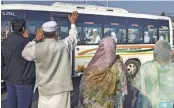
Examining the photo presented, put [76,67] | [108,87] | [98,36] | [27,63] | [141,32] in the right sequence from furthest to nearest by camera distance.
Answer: [141,32]
[98,36]
[76,67]
[27,63]
[108,87]

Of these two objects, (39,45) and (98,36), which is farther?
(98,36)

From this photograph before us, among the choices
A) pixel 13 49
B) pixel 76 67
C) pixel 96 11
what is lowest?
pixel 76 67

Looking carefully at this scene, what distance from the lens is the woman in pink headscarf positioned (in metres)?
4.02

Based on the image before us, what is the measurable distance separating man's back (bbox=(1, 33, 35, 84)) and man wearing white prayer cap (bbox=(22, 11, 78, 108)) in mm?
587

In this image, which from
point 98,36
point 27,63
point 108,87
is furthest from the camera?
point 98,36

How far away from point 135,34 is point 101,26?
1979mm

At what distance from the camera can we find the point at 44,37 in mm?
4285

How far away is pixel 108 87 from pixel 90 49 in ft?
26.4

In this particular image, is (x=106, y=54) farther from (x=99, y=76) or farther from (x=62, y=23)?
(x=62, y=23)

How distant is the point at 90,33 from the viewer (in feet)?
40.6

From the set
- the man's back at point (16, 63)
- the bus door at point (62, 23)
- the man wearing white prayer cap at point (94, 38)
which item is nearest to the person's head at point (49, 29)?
the man's back at point (16, 63)

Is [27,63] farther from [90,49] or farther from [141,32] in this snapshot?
[141,32]

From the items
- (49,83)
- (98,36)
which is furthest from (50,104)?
(98,36)

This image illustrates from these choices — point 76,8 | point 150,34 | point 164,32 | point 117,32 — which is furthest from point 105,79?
point 164,32
